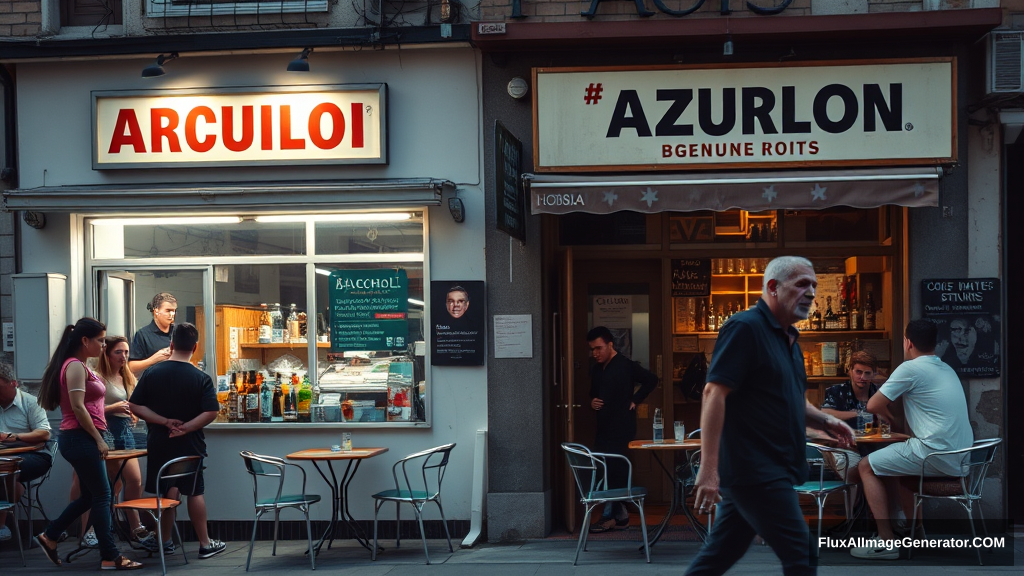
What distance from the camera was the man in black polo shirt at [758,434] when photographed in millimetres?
4434

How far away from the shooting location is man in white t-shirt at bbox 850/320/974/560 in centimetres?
718

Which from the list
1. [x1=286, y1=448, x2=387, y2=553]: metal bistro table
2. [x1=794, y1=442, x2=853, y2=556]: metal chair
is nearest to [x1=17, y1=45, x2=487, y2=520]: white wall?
[x1=286, y1=448, x2=387, y2=553]: metal bistro table

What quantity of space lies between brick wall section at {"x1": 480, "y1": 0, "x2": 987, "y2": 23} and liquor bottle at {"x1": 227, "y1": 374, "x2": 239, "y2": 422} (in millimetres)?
3979

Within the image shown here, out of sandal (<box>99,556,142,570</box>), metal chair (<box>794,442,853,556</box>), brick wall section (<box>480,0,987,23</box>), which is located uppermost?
brick wall section (<box>480,0,987,23</box>)

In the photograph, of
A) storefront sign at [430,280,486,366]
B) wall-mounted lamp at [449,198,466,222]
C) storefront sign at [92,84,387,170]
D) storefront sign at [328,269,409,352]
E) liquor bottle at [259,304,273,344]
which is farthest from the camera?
liquor bottle at [259,304,273,344]

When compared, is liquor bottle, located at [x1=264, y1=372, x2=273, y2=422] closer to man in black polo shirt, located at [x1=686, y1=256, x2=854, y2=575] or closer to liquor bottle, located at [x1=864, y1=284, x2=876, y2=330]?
man in black polo shirt, located at [x1=686, y1=256, x2=854, y2=575]

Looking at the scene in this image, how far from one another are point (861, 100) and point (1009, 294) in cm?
210

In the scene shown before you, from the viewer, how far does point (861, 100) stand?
8266 millimetres

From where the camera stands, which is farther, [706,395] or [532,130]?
[532,130]

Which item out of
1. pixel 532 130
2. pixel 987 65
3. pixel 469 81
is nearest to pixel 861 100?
pixel 987 65

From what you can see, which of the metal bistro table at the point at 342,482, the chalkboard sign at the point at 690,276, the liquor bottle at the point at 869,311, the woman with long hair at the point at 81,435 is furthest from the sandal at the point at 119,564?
the liquor bottle at the point at 869,311

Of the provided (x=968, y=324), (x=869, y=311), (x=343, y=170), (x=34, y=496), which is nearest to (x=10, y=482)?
(x=34, y=496)

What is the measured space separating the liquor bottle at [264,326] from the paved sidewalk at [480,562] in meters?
1.84

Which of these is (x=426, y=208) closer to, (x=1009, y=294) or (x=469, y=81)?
(x=469, y=81)
